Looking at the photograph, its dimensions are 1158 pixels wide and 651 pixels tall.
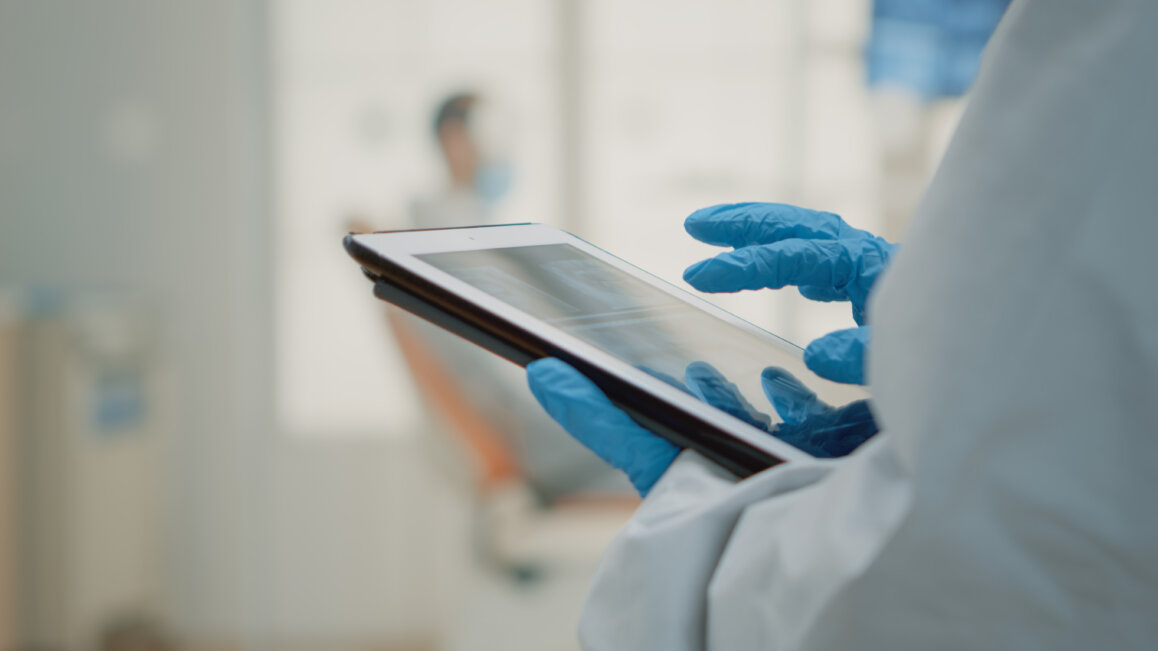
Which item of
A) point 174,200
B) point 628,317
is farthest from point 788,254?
point 174,200

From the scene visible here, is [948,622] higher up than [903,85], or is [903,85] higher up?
[903,85]

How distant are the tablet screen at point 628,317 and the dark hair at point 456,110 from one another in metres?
1.16

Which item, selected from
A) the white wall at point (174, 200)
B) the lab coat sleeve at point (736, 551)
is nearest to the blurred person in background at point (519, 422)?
the white wall at point (174, 200)

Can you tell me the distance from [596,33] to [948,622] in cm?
157

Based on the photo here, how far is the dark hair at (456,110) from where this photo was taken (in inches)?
64.4

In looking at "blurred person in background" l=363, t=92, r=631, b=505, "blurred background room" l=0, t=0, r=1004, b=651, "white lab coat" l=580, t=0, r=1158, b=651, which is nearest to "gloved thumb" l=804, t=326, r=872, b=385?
"white lab coat" l=580, t=0, r=1158, b=651

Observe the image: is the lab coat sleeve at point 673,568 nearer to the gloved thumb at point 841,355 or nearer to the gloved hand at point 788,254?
the gloved thumb at point 841,355

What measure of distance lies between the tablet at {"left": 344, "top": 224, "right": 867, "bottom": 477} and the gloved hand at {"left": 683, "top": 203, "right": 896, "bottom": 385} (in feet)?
0.10

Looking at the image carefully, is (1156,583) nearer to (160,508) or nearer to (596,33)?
(596,33)

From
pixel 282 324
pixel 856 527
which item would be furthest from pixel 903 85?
pixel 856 527

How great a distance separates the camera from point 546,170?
1681 mm

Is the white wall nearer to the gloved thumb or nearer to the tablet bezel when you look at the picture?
the tablet bezel

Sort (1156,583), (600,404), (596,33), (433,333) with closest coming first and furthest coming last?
1. (1156,583)
2. (600,404)
3. (433,333)
4. (596,33)

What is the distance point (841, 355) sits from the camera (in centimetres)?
41
